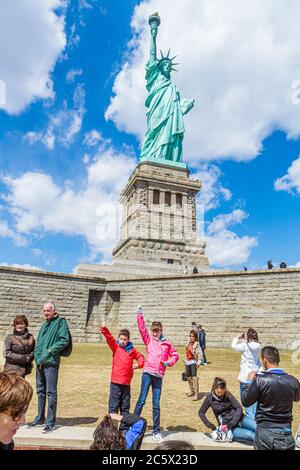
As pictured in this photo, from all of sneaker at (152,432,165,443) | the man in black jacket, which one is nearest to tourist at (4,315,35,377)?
sneaker at (152,432,165,443)

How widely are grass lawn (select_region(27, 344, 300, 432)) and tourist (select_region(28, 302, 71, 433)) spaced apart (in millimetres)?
716

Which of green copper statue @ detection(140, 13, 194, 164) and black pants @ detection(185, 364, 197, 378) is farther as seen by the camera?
green copper statue @ detection(140, 13, 194, 164)

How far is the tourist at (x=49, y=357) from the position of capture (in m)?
5.38

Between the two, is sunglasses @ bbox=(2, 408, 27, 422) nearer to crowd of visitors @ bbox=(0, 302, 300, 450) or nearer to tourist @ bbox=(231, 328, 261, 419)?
crowd of visitors @ bbox=(0, 302, 300, 450)

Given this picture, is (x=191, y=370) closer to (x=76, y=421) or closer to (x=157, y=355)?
(x=157, y=355)

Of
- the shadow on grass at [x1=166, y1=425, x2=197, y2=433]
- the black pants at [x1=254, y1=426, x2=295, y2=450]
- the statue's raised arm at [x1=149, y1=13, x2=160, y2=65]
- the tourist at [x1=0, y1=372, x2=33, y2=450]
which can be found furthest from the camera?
the statue's raised arm at [x1=149, y1=13, x2=160, y2=65]

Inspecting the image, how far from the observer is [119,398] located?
532 centimetres

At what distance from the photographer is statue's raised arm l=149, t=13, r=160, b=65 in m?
39.5

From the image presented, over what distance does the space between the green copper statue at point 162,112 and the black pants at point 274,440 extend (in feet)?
110

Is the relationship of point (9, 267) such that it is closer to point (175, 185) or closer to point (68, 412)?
point (68, 412)

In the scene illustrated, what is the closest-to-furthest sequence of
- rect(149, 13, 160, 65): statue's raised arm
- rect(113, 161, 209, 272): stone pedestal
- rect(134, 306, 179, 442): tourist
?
rect(134, 306, 179, 442): tourist
rect(113, 161, 209, 272): stone pedestal
rect(149, 13, 160, 65): statue's raised arm

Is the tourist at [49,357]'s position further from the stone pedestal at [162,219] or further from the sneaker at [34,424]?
the stone pedestal at [162,219]
